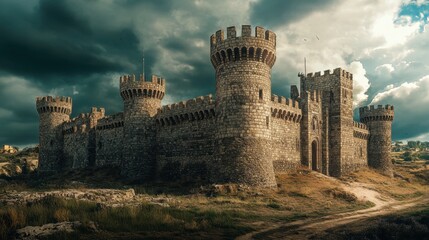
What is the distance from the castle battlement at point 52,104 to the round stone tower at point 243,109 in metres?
34.8

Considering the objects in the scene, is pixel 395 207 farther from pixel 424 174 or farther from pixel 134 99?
pixel 424 174

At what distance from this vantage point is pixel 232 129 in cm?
2983

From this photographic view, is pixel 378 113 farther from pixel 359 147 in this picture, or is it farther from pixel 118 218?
pixel 118 218

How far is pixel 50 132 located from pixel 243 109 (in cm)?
3872

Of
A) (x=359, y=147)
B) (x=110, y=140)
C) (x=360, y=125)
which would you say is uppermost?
(x=360, y=125)

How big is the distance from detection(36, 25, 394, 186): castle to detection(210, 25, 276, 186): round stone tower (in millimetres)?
78

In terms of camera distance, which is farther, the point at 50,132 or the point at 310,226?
the point at 50,132

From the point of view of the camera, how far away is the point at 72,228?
1463 cm


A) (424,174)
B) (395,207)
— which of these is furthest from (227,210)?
(424,174)

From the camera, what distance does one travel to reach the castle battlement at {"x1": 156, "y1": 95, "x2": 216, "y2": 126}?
117ft

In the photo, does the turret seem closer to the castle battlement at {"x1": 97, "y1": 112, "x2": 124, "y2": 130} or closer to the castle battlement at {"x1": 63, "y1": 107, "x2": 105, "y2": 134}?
the castle battlement at {"x1": 97, "y1": 112, "x2": 124, "y2": 130}

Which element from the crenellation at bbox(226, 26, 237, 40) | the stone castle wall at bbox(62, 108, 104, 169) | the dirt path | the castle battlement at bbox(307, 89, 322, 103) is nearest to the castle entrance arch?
the castle battlement at bbox(307, 89, 322, 103)

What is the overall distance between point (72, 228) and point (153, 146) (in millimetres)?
26704

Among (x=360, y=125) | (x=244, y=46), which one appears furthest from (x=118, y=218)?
(x=360, y=125)
